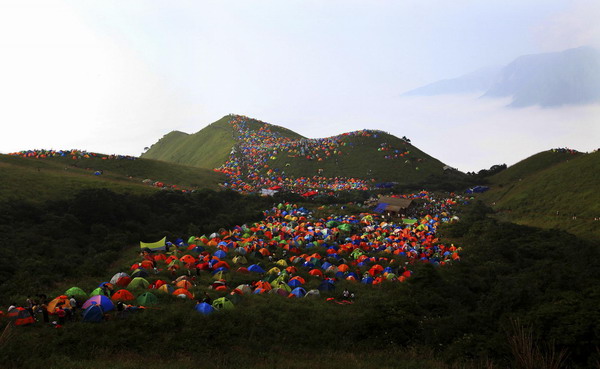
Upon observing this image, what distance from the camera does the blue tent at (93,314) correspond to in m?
17.6

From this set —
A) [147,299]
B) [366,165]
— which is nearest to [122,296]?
[147,299]

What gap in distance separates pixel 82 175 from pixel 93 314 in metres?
43.4

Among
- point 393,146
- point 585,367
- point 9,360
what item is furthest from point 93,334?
point 393,146

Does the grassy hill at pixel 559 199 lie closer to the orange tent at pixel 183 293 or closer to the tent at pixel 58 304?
the orange tent at pixel 183 293

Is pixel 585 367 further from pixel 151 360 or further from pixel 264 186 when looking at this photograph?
pixel 264 186

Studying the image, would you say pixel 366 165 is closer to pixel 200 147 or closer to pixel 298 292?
pixel 200 147

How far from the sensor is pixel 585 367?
11773mm

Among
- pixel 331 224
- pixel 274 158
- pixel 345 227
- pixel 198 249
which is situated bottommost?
pixel 198 249

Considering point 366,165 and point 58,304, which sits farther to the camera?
point 366,165

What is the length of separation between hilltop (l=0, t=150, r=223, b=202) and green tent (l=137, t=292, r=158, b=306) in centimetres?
2809

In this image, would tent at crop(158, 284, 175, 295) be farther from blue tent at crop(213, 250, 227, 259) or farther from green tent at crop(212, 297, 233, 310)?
blue tent at crop(213, 250, 227, 259)

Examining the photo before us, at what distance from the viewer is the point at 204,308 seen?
1877 cm

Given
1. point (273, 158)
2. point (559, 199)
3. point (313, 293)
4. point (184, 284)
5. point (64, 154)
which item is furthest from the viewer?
point (273, 158)

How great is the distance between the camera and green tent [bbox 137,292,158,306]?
20.1 metres
